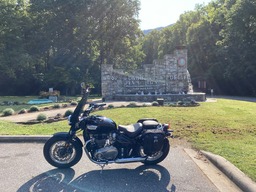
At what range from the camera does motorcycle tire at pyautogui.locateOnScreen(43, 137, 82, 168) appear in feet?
15.0

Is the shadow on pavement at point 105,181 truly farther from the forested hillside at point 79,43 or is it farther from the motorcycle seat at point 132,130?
the forested hillside at point 79,43

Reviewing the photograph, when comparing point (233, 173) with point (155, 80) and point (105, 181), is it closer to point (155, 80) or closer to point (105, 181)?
point (105, 181)

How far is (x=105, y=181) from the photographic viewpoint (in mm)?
4090

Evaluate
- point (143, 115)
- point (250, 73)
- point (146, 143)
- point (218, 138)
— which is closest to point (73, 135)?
point (146, 143)

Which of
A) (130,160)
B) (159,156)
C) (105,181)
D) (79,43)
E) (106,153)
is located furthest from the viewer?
(79,43)

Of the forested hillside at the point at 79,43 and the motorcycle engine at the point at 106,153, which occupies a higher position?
the forested hillside at the point at 79,43

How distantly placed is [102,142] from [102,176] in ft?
1.73

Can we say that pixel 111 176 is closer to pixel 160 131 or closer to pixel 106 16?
pixel 160 131

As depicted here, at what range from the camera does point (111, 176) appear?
14.1ft

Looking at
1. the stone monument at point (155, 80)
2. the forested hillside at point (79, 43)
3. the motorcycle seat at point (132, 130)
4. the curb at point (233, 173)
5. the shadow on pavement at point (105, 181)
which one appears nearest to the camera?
the curb at point (233, 173)

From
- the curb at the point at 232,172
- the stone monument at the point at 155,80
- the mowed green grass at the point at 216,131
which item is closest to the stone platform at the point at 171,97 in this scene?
the stone monument at the point at 155,80

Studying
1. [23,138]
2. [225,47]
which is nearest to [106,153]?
[23,138]

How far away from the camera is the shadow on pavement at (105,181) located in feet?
12.6

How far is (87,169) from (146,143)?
1.05 m
